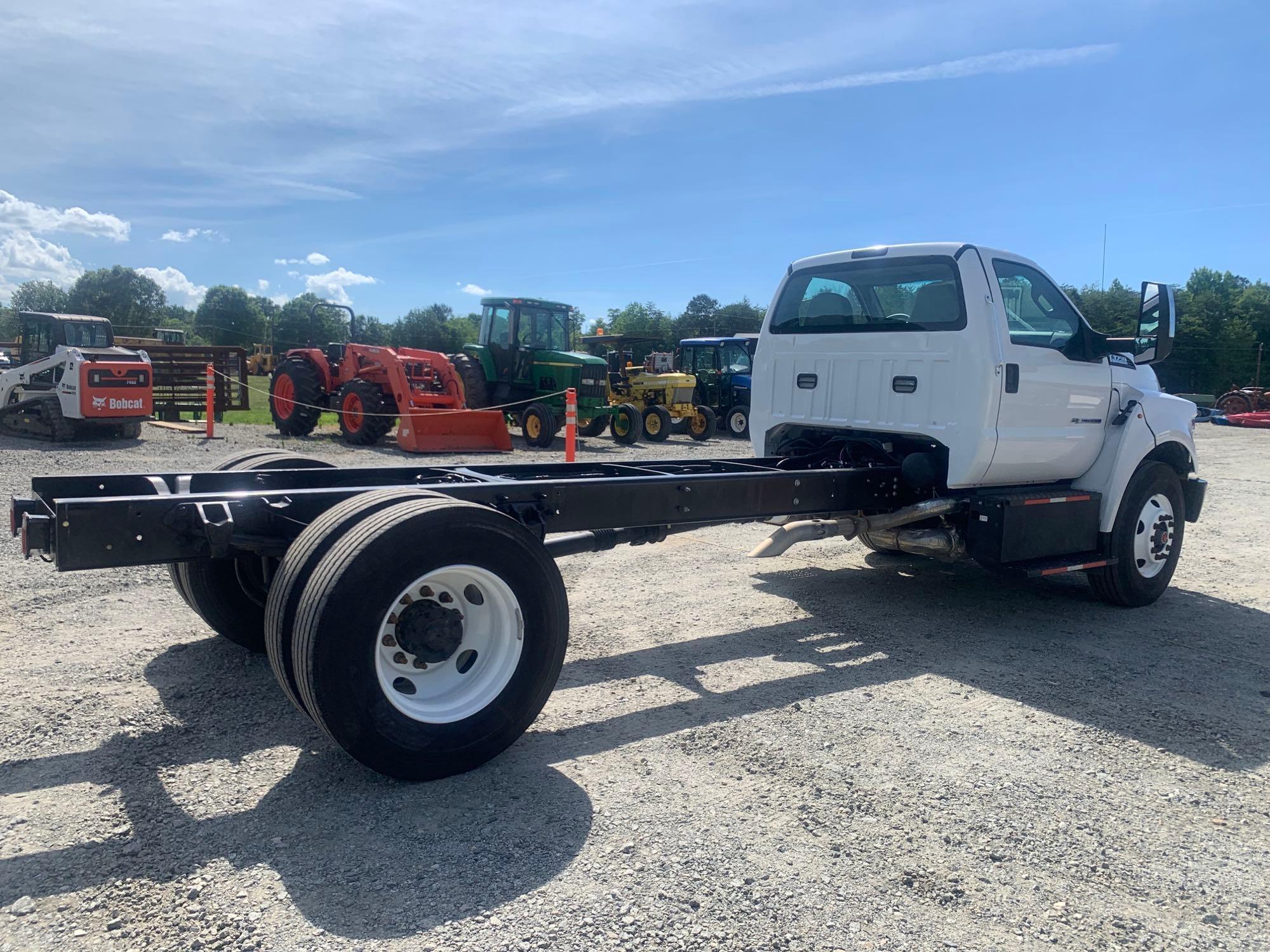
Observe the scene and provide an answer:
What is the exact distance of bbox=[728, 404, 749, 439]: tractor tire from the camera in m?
21.8

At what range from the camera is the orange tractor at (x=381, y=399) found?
15250 mm

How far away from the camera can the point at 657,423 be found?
66.6 ft

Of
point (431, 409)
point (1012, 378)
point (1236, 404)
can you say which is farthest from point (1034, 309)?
point (1236, 404)

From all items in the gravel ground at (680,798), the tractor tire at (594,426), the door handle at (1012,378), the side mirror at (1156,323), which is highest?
the side mirror at (1156,323)

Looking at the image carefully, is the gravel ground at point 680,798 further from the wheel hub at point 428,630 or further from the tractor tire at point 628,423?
the tractor tire at point 628,423

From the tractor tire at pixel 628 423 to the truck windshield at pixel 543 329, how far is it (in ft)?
5.60

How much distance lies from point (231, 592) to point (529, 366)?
45.8ft

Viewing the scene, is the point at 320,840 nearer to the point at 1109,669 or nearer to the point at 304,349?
the point at 1109,669

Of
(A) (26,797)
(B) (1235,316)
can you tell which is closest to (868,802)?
(A) (26,797)

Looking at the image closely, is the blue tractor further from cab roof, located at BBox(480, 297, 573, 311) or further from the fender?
the fender

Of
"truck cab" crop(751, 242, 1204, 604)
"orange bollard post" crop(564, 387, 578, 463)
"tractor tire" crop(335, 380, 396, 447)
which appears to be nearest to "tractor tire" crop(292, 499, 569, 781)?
"truck cab" crop(751, 242, 1204, 604)

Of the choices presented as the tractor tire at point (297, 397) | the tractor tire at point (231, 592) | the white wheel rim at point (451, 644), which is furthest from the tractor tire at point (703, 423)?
the white wheel rim at point (451, 644)

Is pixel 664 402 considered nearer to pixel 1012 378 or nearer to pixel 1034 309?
pixel 1034 309

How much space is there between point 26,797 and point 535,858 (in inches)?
72.5
